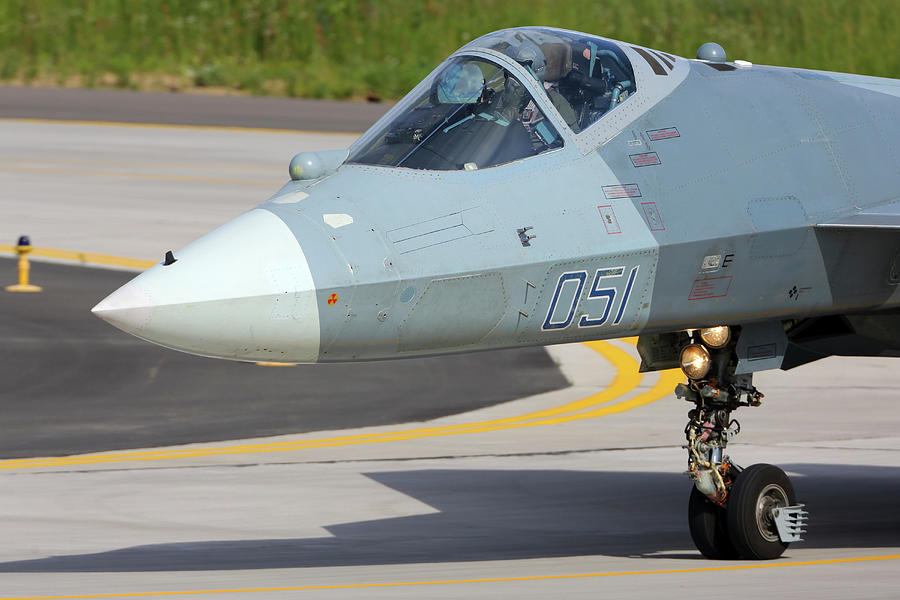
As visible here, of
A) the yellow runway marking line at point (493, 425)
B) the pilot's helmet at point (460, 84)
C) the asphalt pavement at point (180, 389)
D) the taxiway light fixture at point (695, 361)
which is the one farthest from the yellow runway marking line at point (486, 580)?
the asphalt pavement at point (180, 389)

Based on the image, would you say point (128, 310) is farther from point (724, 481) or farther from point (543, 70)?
point (724, 481)

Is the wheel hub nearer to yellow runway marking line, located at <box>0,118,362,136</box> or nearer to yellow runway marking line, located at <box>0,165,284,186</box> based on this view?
yellow runway marking line, located at <box>0,165,284,186</box>

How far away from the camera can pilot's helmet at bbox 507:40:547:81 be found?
10609mm

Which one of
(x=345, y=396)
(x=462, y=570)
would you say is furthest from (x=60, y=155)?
(x=462, y=570)

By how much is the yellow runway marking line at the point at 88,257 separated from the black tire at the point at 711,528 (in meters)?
14.8

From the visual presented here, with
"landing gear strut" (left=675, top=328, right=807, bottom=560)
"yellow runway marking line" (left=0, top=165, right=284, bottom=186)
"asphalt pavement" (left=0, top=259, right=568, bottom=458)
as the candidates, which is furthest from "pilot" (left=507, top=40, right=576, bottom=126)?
"yellow runway marking line" (left=0, top=165, right=284, bottom=186)

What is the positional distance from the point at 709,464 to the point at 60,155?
85.4 ft

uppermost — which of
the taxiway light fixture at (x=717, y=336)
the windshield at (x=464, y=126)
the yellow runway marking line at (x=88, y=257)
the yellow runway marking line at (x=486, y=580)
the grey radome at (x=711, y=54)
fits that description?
the yellow runway marking line at (x=88, y=257)

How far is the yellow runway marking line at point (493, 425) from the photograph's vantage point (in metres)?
15.7

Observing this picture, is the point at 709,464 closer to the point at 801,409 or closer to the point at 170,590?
the point at 170,590

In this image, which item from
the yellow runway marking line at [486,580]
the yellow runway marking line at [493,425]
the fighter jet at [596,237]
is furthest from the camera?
the yellow runway marking line at [493,425]

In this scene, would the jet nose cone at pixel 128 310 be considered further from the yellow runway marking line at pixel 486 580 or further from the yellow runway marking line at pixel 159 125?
the yellow runway marking line at pixel 159 125

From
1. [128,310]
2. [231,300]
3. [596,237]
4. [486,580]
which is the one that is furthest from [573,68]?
[128,310]

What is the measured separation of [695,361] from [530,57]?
8.16 feet
